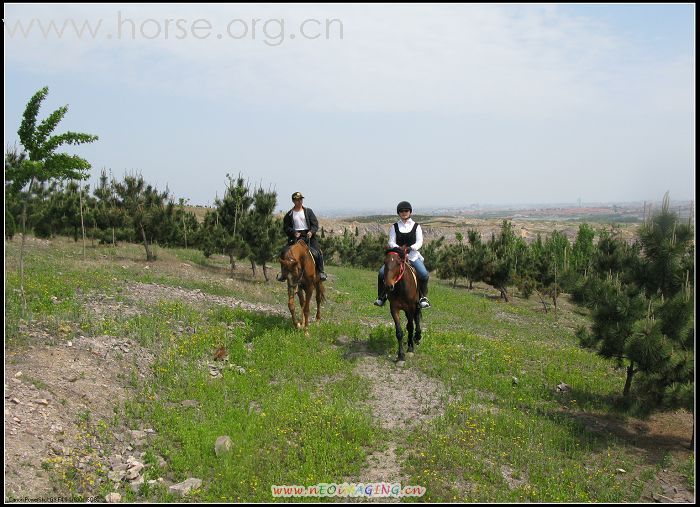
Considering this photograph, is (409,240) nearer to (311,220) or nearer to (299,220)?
(311,220)

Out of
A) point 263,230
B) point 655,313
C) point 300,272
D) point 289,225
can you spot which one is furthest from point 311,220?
point 263,230

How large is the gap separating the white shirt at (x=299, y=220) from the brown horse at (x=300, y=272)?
53cm

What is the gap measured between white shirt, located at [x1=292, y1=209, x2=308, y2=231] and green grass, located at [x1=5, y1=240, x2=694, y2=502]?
2562 mm

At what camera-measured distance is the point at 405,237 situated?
37.0 feet

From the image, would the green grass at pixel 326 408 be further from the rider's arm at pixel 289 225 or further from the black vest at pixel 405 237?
the black vest at pixel 405 237

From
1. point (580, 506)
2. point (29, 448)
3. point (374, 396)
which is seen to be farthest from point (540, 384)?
point (29, 448)

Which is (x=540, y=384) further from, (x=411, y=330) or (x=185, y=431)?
(x=185, y=431)

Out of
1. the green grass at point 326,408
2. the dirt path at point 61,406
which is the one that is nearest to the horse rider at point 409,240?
the green grass at point 326,408

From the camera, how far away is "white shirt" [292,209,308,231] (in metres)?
12.5

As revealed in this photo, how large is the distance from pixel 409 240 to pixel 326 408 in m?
4.61

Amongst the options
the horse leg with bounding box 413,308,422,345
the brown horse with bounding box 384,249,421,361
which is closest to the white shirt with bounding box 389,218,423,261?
the brown horse with bounding box 384,249,421,361

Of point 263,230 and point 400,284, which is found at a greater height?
point 263,230

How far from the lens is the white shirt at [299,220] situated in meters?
12.5

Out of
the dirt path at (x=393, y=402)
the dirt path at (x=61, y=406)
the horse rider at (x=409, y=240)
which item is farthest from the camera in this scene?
the horse rider at (x=409, y=240)
